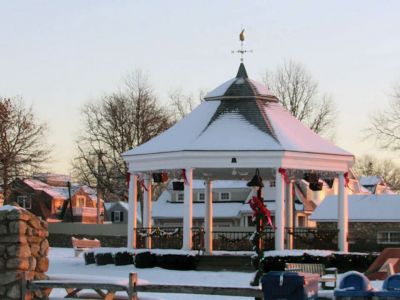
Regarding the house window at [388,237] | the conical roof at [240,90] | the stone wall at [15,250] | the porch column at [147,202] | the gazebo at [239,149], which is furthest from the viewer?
the house window at [388,237]

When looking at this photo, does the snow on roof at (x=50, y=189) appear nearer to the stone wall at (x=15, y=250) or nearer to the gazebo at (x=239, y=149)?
the gazebo at (x=239, y=149)

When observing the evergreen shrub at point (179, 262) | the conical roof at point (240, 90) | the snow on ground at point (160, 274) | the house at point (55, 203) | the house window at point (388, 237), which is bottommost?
the snow on ground at point (160, 274)

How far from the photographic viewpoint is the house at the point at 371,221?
51.1 m

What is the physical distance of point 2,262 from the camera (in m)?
16.9

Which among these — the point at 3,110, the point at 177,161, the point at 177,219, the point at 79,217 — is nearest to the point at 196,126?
the point at 177,161

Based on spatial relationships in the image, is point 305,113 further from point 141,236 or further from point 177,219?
point 141,236

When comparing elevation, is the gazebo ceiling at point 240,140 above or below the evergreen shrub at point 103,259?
above

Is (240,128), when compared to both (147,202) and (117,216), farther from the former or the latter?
(117,216)

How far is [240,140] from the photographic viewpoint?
31.9 metres

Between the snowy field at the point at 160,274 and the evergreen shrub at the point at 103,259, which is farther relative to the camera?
the evergreen shrub at the point at 103,259

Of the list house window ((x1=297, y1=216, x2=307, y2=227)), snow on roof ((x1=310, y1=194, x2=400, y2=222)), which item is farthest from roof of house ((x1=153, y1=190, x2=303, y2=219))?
snow on roof ((x1=310, y1=194, x2=400, y2=222))

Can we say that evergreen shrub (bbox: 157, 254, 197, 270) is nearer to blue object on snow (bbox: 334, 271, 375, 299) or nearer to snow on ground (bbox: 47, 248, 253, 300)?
snow on ground (bbox: 47, 248, 253, 300)

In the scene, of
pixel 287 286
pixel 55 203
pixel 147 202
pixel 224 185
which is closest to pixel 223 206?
pixel 224 185

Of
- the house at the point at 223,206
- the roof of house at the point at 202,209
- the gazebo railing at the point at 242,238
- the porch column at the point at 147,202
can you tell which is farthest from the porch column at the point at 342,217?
the roof of house at the point at 202,209
